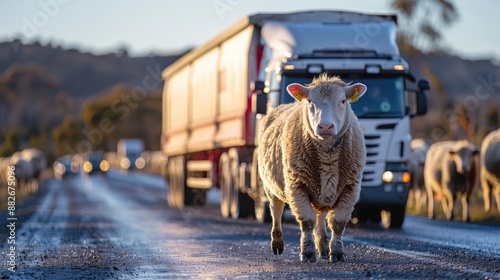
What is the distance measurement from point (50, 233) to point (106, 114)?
118521mm

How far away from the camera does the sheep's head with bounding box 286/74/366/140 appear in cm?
1283

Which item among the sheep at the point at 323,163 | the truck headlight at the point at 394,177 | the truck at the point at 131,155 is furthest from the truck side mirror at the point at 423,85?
the truck at the point at 131,155

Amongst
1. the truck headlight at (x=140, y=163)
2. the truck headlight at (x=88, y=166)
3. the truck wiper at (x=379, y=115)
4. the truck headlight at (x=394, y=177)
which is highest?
the truck headlight at (x=140, y=163)

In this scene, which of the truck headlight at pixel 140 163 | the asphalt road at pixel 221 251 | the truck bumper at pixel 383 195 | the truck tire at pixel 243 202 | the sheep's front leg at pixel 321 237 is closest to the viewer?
the asphalt road at pixel 221 251

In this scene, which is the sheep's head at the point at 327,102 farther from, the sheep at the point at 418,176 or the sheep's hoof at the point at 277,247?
the sheep at the point at 418,176

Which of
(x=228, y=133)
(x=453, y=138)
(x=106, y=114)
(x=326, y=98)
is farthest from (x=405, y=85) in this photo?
(x=106, y=114)

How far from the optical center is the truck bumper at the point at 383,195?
20.4m

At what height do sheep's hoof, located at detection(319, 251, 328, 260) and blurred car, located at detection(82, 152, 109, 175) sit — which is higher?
blurred car, located at detection(82, 152, 109, 175)

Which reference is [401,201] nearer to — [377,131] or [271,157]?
[377,131]

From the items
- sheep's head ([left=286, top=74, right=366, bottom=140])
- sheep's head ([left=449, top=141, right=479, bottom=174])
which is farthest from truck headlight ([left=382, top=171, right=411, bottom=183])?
sheep's head ([left=286, top=74, right=366, bottom=140])

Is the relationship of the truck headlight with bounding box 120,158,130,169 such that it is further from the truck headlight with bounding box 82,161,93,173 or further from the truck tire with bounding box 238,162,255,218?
the truck tire with bounding box 238,162,255,218

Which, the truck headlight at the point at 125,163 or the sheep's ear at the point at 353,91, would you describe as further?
the truck headlight at the point at 125,163

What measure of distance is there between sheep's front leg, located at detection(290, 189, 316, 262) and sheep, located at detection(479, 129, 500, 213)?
40.7ft

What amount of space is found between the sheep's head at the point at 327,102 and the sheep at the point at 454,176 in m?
11.9
